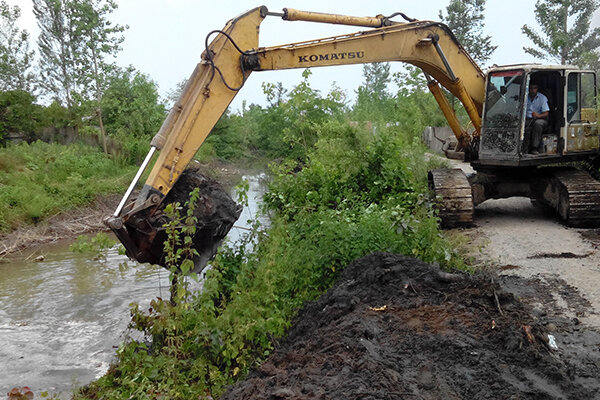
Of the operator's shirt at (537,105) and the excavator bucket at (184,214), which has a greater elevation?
the operator's shirt at (537,105)

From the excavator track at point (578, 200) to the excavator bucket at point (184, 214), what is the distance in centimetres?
551

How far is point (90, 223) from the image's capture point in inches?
651

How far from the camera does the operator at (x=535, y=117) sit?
9.68 metres

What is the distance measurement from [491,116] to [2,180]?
14790 mm

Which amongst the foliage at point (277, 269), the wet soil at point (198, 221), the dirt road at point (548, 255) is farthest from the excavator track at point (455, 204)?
the wet soil at point (198, 221)

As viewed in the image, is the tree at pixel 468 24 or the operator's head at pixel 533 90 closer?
the operator's head at pixel 533 90

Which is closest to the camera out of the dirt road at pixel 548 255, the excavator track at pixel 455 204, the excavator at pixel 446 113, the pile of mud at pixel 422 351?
the pile of mud at pixel 422 351

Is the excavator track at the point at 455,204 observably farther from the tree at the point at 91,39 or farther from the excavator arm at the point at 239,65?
the tree at the point at 91,39

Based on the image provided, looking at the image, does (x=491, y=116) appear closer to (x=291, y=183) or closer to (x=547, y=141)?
(x=547, y=141)

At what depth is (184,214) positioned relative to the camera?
271 inches

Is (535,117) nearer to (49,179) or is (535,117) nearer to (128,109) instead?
(49,179)

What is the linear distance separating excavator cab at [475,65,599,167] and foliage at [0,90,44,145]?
66.2ft

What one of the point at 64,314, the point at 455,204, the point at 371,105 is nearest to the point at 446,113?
the point at 455,204

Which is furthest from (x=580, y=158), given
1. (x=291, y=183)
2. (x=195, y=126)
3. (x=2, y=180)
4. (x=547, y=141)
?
(x=2, y=180)
